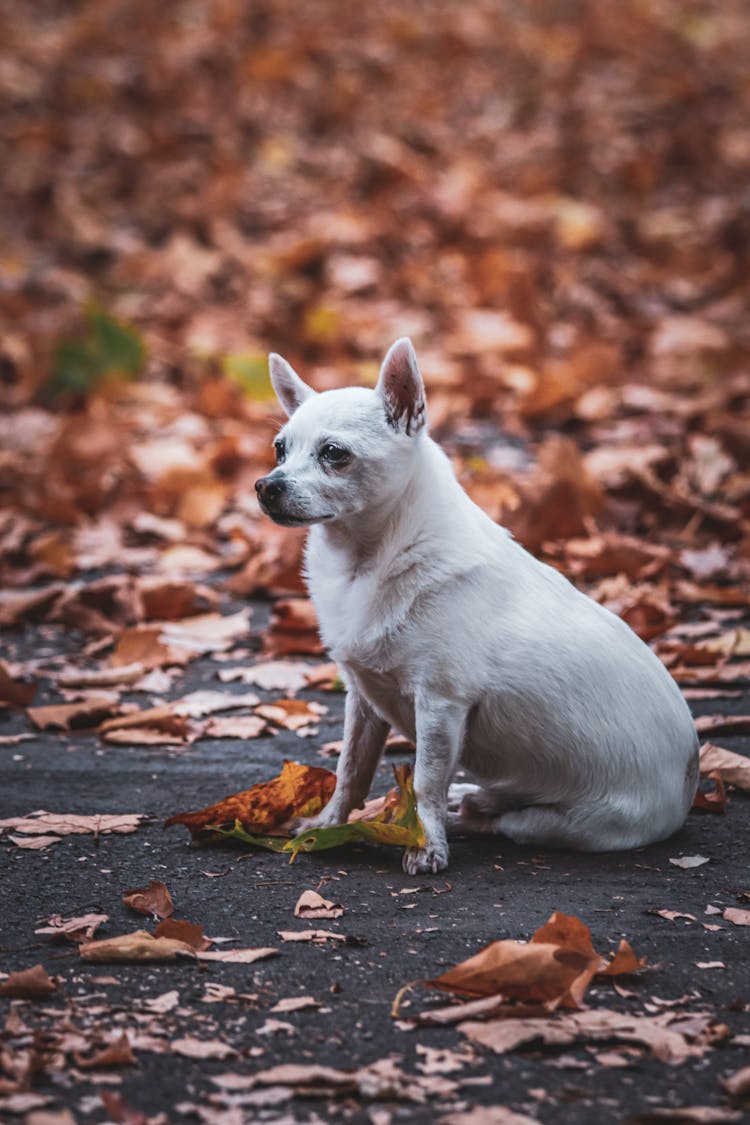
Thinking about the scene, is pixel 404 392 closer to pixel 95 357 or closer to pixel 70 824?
pixel 70 824

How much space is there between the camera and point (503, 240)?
911 cm

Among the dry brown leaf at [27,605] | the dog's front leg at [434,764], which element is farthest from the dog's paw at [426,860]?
the dry brown leaf at [27,605]

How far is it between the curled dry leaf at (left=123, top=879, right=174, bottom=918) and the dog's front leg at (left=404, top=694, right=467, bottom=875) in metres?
0.56

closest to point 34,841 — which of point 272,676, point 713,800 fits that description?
point 272,676

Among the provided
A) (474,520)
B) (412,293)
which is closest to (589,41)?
(412,293)

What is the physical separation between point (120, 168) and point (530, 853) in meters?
7.90

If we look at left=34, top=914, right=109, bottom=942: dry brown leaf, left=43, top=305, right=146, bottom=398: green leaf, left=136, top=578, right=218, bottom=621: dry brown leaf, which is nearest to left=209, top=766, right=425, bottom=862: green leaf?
left=34, top=914, right=109, bottom=942: dry brown leaf

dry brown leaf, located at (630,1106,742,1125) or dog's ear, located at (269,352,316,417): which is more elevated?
dog's ear, located at (269,352,316,417)

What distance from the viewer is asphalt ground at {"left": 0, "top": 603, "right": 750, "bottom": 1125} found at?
6.93ft

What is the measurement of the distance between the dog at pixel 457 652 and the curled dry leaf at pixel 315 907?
290mm

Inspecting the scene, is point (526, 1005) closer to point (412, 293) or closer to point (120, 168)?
point (412, 293)

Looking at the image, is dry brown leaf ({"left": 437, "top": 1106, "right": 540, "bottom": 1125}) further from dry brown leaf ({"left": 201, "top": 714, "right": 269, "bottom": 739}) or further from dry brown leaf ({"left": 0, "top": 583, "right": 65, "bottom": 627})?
dry brown leaf ({"left": 0, "top": 583, "right": 65, "bottom": 627})

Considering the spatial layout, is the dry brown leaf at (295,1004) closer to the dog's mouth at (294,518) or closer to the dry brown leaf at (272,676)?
the dog's mouth at (294,518)

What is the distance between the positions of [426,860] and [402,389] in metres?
1.03
